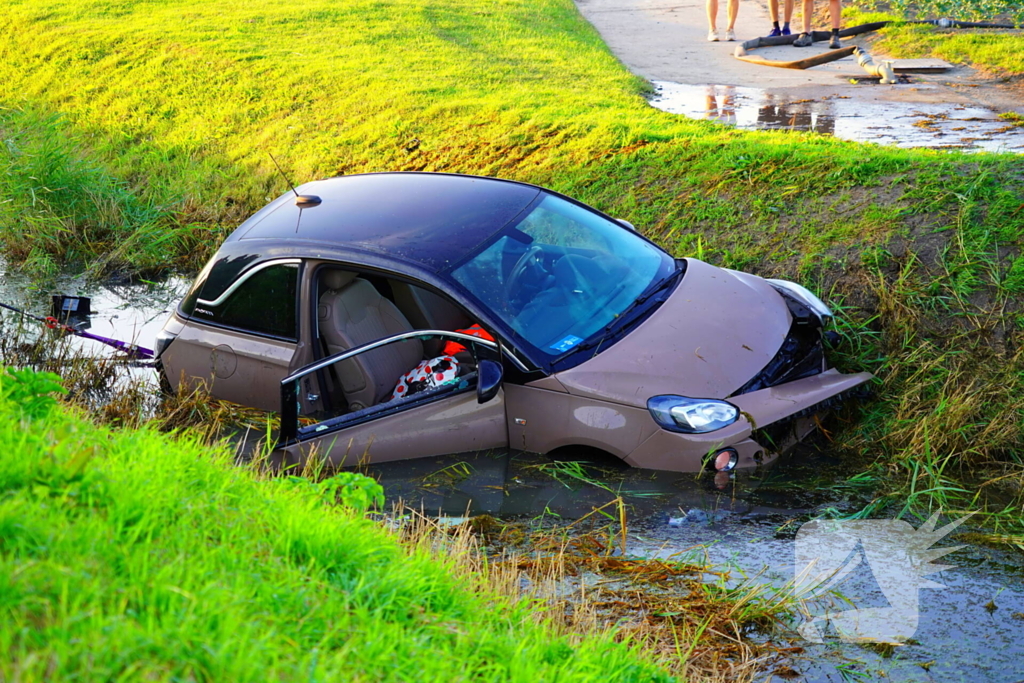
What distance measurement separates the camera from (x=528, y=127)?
1013 cm

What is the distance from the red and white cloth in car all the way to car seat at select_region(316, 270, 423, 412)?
11cm

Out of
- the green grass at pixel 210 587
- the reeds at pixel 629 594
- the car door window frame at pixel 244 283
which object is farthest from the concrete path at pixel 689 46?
the green grass at pixel 210 587

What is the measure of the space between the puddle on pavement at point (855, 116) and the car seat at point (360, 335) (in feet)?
19.4

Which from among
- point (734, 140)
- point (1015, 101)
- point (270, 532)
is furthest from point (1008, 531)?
point (1015, 101)

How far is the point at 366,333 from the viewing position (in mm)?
5617

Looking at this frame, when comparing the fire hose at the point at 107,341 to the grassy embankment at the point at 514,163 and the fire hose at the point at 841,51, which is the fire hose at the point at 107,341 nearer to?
the grassy embankment at the point at 514,163

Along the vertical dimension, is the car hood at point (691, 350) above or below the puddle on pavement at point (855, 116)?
below

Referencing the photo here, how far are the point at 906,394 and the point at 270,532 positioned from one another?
4.14 m

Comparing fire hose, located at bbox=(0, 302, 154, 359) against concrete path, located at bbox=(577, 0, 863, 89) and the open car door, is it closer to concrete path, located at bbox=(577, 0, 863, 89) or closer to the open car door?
the open car door

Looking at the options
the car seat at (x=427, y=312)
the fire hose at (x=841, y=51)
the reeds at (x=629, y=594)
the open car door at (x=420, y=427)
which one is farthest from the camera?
the fire hose at (x=841, y=51)

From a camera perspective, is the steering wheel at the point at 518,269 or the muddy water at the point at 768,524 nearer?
the muddy water at the point at 768,524

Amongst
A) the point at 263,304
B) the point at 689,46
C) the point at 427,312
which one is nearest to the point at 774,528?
the point at 427,312
